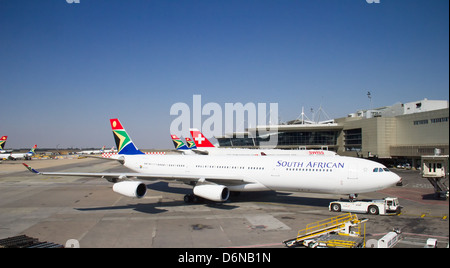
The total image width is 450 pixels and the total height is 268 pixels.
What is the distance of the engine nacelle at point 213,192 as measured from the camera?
23219 mm

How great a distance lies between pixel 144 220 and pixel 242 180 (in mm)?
8776

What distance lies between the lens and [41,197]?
98.0 feet

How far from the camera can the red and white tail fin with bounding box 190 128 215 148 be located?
75375mm

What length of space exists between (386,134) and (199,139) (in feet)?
139

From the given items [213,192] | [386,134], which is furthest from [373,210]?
[386,134]

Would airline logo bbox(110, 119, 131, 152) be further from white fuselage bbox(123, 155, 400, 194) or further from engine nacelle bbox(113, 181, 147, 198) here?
engine nacelle bbox(113, 181, 147, 198)

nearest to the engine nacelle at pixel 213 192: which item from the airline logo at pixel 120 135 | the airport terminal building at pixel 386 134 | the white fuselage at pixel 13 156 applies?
the airline logo at pixel 120 135

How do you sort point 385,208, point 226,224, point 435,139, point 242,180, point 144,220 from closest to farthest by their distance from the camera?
point 226,224, point 144,220, point 385,208, point 242,180, point 435,139

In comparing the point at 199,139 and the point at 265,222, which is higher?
the point at 199,139

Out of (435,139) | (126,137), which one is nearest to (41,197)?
(126,137)

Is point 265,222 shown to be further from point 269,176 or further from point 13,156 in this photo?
point 13,156

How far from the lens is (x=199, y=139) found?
75.9 metres

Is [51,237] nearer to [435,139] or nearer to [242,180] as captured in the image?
[242,180]
